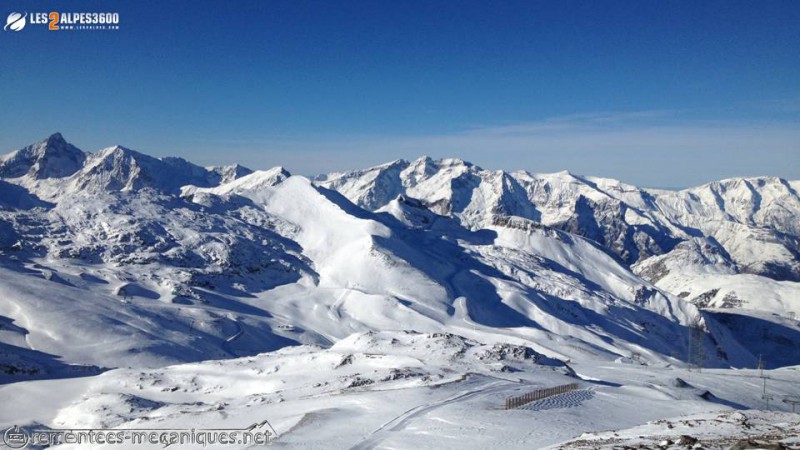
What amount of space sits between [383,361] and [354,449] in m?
28.7

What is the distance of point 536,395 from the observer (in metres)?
42.1

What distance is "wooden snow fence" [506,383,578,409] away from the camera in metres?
38.8

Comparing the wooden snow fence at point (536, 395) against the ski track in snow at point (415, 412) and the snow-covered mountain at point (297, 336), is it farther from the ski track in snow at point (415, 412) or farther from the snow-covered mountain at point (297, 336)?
the ski track in snow at point (415, 412)

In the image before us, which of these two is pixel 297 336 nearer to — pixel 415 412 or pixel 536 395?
pixel 536 395

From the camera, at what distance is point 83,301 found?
10712cm

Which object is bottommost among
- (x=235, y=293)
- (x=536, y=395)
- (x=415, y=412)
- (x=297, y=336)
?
(x=297, y=336)

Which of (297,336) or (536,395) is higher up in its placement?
(536,395)

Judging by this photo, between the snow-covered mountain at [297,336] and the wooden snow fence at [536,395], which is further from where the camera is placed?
the snow-covered mountain at [297,336]

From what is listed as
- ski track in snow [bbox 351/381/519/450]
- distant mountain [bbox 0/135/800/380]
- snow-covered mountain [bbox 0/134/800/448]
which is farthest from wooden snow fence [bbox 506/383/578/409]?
distant mountain [bbox 0/135/800/380]

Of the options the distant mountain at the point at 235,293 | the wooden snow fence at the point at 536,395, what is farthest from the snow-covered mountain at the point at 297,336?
the wooden snow fence at the point at 536,395

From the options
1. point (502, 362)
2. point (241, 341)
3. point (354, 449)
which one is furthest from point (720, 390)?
point (241, 341)

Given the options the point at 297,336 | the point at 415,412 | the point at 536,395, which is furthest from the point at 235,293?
the point at 415,412

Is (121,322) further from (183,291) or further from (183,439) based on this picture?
(183,439)

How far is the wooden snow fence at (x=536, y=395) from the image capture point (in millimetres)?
38803
